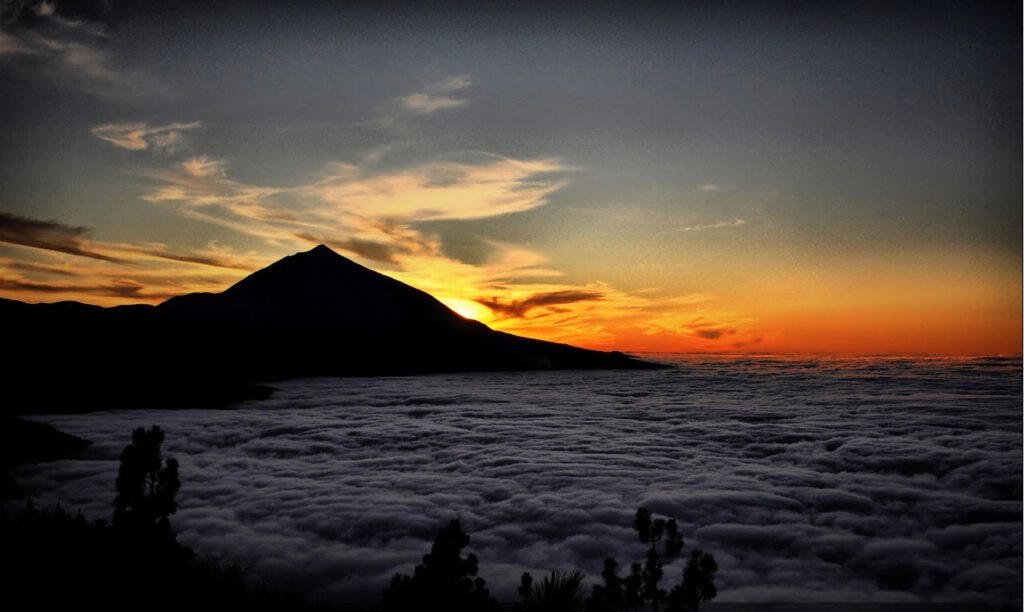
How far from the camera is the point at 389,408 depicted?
98.4 feet

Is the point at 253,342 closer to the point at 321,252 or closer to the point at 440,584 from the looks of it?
the point at 321,252

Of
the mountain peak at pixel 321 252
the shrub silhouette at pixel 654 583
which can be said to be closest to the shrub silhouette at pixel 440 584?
the shrub silhouette at pixel 654 583

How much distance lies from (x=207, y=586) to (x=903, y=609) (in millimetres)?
8310

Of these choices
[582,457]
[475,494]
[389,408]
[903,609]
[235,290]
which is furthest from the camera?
[235,290]

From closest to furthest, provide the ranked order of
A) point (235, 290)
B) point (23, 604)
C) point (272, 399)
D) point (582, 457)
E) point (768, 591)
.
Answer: point (23, 604) → point (768, 591) → point (582, 457) → point (272, 399) → point (235, 290)

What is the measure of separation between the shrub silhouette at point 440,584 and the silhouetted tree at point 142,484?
290 cm

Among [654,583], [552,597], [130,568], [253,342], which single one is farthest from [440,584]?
[253,342]

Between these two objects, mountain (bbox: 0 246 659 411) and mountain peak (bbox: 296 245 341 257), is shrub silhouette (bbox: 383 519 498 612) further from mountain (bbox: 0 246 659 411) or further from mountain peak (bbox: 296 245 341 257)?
mountain peak (bbox: 296 245 341 257)

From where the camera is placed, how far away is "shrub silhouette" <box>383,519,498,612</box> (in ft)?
16.6

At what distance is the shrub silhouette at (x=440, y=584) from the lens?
505cm

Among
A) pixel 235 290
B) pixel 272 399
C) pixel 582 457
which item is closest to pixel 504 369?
pixel 235 290

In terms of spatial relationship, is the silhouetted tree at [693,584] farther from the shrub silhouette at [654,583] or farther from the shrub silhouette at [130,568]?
the shrub silhouette at [130,568]

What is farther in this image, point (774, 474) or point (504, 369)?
point (504, 369)

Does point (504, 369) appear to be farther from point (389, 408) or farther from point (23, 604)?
point (23, 604)
